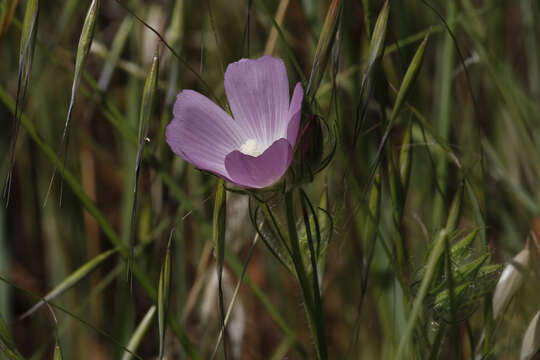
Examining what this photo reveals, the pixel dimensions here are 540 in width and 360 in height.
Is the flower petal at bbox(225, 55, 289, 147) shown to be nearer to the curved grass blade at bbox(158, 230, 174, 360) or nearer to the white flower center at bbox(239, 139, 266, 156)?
the white flower center at bbox(239, 139, 266, 156)

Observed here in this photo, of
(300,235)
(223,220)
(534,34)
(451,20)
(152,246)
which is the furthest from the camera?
(534,34)

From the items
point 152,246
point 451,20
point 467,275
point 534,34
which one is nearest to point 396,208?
point 467,275

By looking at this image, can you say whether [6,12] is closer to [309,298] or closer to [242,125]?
[242,125]

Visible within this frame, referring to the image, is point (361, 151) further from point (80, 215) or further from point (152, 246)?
point (80, 215)

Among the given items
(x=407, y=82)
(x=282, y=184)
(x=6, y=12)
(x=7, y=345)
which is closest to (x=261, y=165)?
(x=282, y=184)

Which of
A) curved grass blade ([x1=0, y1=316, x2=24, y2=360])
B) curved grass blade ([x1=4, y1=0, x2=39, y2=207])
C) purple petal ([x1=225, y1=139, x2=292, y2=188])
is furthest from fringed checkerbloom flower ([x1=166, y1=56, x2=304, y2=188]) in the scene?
curved grass blade ([x1=0, y1=316, x2=24, y2=360])

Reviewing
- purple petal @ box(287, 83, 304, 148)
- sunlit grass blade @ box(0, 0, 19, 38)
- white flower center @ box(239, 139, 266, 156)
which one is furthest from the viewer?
sunlit grass blade @ box(0, 0, 19, 38)

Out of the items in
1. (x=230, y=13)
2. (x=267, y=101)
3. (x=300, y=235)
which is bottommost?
(x=300, y=235)

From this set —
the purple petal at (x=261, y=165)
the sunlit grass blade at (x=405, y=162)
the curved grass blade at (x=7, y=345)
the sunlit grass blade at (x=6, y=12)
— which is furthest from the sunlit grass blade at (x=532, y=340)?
the sunlit grass blade at (x=6, y=12)

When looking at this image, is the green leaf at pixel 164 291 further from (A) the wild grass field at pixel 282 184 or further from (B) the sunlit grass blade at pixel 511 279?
(B) the sunlit grass blade at pixel 511 279
